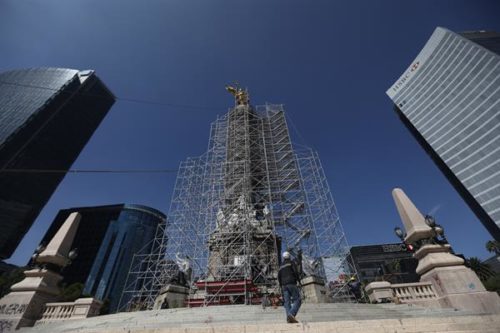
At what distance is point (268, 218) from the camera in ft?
65.5

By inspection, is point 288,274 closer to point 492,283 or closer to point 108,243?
point 492,283

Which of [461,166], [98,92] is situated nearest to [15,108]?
[98,92]

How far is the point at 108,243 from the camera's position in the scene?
58500 mm

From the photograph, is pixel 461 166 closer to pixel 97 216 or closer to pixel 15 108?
pixel 97 216

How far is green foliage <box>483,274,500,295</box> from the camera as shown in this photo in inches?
1220

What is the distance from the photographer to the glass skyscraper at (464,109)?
169 ft

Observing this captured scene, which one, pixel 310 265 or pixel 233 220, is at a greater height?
pixel 233 220

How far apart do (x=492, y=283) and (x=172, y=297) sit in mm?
46012

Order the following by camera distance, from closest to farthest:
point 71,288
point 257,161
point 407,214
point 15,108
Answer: point 407,214
point 257,161
point 71,288
point 15,108

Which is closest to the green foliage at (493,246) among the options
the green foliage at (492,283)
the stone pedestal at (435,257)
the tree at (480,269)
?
the tree at (480,269)

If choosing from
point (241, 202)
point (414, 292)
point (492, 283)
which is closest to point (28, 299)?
point (414, 292)

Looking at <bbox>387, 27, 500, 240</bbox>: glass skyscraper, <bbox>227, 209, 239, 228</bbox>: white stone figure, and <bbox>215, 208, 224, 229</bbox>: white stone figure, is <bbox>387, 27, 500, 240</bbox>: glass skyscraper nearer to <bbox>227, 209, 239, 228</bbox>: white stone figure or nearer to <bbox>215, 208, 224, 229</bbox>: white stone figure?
<bbox>227, 209, 239, 228</bbox>: white stone figure

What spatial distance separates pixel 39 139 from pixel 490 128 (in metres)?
109

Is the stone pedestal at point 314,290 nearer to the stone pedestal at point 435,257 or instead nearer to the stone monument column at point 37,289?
the stone pedestal at point 435,257
